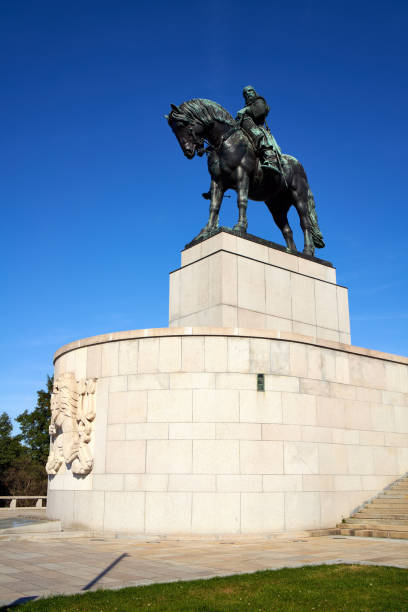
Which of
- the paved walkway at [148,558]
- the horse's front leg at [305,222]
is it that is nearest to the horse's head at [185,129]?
the horse's front leg at [305,222]

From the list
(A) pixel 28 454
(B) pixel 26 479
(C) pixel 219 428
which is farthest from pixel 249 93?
(A) pixel 28 454

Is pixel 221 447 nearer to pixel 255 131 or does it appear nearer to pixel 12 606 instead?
pixel 12 606

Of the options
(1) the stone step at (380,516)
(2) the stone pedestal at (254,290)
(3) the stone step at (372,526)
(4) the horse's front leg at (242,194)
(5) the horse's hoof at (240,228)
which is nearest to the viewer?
(3) the stone step at (372,526)

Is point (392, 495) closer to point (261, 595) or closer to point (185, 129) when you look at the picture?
point (261, 595)

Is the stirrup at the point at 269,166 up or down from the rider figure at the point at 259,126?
down

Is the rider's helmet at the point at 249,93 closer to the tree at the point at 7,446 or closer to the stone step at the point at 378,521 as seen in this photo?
the stone step at the point at 378,521

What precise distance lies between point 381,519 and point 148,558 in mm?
7808

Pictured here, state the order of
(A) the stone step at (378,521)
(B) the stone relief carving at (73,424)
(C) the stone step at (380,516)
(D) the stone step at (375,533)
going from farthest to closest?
(B) the stone relief carving at (73,424) → (C) the stone step at (380,516) → (A) the stone step at (378,521) → (D) the stone step at (375,533)

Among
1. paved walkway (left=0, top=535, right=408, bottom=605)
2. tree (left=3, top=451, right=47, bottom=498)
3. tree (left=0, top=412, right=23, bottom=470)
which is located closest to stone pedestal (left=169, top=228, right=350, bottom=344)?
paved walkway (left=0, top=535, right=408, bottom=605)

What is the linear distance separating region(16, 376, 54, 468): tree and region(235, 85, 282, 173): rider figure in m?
30.1

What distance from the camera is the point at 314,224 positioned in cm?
2344

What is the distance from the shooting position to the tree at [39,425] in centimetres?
4550

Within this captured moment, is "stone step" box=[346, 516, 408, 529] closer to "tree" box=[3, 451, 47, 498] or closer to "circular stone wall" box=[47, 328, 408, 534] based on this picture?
"circular stone wall" box=[47, 328, 408, 534]

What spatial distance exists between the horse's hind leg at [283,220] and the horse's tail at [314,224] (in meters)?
0.93
